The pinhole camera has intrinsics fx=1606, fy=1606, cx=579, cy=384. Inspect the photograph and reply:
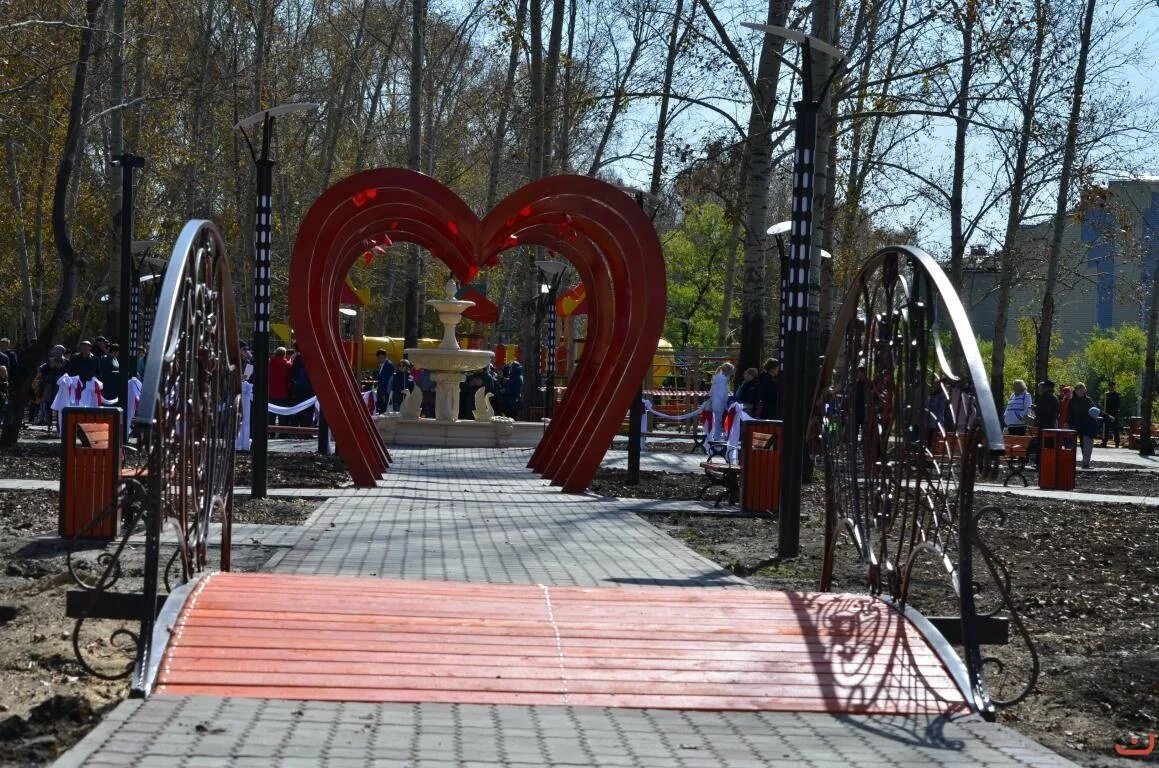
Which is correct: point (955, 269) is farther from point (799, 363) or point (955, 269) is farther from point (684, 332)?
point (684, 332)

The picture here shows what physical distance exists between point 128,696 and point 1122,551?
32.6 ft

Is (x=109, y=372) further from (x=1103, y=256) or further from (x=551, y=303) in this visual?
(x=1103, y=256)

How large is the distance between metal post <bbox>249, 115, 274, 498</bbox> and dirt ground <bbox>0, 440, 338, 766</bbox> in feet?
1.36

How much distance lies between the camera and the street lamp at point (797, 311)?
12.1 meters

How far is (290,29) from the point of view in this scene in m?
48.8

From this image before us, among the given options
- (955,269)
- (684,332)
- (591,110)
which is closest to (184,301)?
(591,110)

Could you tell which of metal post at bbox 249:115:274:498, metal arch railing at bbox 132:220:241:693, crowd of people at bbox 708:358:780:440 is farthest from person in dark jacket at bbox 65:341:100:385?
metal arch railing at bbox 132:220:241:693

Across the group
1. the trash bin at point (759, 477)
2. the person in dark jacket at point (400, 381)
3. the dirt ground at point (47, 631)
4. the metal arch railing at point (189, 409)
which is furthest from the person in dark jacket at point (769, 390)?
the person in dark jacket at point (400, 381)

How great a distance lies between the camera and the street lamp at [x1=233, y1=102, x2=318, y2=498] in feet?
51.9

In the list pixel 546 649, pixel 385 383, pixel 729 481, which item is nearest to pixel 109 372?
pixel 385 383

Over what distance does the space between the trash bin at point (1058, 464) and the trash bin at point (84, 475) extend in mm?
14587

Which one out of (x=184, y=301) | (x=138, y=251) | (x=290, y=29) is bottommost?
(x=184, y=301)

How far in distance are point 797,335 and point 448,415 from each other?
19.2 meters

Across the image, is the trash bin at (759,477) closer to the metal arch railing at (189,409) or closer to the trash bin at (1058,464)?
the trash bin at (1058,464)
